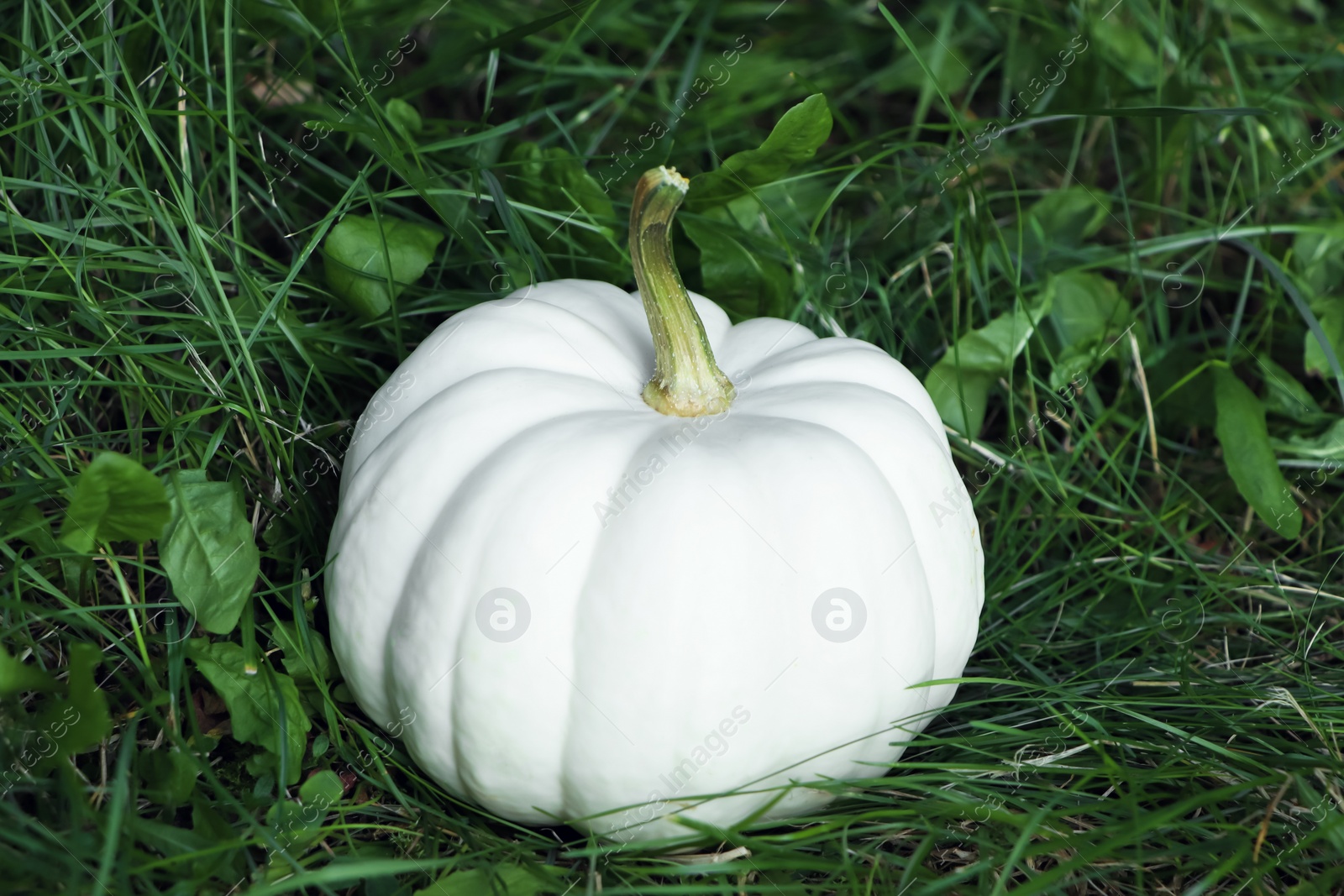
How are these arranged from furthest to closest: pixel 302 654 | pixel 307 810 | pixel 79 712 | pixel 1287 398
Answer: pixel 1287 398
pixel 302 654
pixel 307 810
pixel 79 712

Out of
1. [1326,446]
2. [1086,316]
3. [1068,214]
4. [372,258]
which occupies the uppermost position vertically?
[372,258]

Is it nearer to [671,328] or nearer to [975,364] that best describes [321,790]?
[671,328]

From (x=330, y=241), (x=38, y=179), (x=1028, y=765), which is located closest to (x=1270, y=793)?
(x=1028, y=765)

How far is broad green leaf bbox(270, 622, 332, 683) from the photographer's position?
1.67 meters

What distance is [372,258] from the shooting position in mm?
2041

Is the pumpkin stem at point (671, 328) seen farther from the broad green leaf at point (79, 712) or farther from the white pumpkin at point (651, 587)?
the broad green leaf at point (79, 712)

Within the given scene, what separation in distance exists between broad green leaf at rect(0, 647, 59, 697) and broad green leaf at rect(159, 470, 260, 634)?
0.28 m

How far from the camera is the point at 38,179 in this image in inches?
79.7

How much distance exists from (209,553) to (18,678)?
350mm

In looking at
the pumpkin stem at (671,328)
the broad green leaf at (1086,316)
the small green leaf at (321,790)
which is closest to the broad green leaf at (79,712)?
the small green leaf at (321,790)

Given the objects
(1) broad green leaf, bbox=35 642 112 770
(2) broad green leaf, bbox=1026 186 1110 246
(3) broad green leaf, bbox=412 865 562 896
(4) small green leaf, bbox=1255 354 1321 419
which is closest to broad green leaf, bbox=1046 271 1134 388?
(2) broad green leaf, bbox=1026 186 1110 246

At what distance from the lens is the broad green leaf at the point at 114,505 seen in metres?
1.36

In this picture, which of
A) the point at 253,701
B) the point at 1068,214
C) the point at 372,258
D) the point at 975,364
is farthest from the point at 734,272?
the point at 253,701

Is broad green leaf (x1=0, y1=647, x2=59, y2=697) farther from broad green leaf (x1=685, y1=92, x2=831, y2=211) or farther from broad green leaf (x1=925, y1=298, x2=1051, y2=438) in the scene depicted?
broad green leaf (x1=925, y1=298, x2=1051, y2=438)
